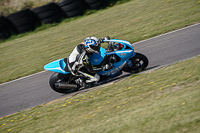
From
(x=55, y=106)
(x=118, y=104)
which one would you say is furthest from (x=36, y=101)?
(x=118, y=104)

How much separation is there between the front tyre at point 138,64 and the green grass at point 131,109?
378 mm

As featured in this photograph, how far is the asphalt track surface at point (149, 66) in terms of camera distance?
25.1 feet

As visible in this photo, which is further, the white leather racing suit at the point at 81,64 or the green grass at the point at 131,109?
the white leather racing suit at the point at 81,64

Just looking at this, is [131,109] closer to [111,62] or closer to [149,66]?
[111,62]

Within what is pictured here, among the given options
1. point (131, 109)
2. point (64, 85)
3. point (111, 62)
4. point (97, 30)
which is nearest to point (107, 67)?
point (111, 62)

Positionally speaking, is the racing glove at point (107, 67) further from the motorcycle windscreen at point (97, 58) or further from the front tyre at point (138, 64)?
the front tyre at point (138, 64)

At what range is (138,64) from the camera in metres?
7.45

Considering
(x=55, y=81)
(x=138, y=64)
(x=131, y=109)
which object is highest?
(x=55, y=81)

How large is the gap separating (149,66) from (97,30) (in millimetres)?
6307

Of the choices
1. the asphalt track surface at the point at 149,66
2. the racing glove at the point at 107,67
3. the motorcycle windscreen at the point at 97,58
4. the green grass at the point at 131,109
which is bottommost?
the green grass at the point at 131,109

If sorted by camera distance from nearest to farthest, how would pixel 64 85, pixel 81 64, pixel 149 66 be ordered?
pixel 81 64, pixel 64 85, pixel 149 66

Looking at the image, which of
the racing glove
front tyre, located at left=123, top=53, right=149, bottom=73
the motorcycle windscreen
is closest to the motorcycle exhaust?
the motorcycle windscreen

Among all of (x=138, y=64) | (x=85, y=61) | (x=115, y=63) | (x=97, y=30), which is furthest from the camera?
(x=97, y=30)

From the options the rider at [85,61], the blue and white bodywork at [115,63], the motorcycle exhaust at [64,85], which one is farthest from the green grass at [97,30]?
the rider at [85,61]
